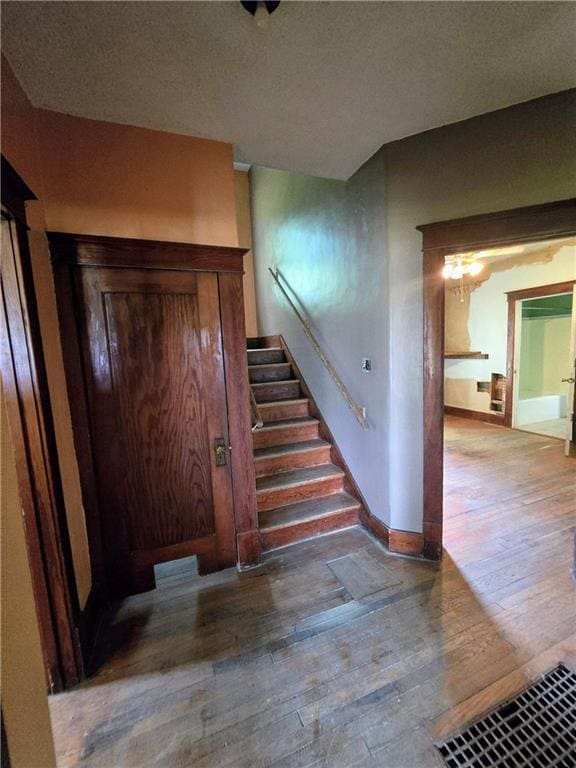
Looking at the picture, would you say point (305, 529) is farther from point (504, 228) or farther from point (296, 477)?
point (504, 228)

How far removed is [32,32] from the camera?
1.16 metres

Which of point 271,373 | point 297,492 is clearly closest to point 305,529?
point 297,492

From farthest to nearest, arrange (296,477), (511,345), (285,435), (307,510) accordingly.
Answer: (511,345)
(285,435)
(296,477)
(307,510)

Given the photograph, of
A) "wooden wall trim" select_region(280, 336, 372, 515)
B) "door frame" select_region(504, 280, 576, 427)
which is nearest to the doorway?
"door frame" select_region(504, 280, 576, 427)

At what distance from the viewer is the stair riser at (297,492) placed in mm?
2525

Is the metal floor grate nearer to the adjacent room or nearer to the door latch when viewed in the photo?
the adjacent room

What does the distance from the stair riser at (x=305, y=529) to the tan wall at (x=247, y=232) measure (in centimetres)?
322

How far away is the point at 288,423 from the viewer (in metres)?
3.15

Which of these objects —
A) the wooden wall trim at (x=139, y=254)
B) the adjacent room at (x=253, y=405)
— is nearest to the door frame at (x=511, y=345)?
the adjacent room at (x=253, y=405)

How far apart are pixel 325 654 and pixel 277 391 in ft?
7.60

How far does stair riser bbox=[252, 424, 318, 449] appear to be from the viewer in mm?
2938

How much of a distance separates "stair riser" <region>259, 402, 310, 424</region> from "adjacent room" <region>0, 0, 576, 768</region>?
0.50 metres

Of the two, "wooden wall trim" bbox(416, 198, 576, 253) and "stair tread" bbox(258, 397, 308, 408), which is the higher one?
"wooden wall trim" bbox(416, 198, 576, 253)

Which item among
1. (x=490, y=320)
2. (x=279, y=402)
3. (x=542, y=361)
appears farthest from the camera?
(x=542, y=361)
